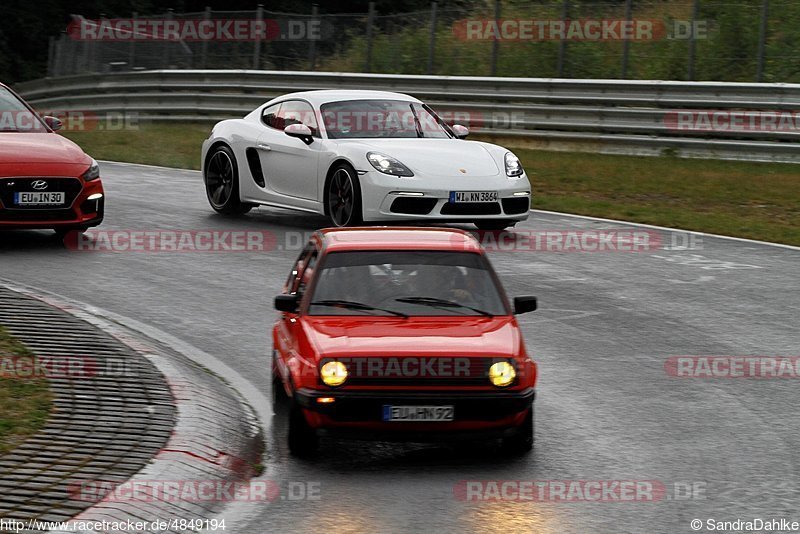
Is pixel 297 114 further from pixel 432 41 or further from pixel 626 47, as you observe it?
pixel 432 41

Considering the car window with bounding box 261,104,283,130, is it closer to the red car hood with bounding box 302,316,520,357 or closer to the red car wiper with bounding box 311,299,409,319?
the red car wiper with bounding box 311,299,409,319

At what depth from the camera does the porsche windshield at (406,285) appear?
321 inches

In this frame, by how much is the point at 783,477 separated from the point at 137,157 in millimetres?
17896

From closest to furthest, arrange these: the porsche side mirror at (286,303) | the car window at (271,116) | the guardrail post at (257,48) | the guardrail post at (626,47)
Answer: the porsche side mirror at (286,303), the car window at (271,116), the guardrail post at (626,47), the guardrail post at (257,48)

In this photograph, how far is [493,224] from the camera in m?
15.5

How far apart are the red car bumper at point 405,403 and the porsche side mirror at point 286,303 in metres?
0.86

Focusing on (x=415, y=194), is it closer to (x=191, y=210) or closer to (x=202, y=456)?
(x=191, y=210)

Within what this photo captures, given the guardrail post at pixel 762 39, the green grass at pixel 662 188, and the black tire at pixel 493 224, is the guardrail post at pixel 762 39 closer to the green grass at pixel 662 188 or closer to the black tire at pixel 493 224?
A: the green grass at pixel 662 188

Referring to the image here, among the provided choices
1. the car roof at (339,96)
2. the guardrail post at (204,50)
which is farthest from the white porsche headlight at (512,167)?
the guardrail post at (204,50)

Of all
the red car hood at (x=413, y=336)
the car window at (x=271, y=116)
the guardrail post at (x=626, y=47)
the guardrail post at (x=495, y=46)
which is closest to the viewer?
the red car hood at (x=413, y=336)

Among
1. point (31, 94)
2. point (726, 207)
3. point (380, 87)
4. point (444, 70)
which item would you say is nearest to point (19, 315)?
point (726, 207)

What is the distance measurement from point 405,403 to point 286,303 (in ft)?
4.08

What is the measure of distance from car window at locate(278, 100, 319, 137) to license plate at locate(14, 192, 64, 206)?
9.96 feet

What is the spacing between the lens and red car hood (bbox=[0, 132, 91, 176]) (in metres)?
13.7
